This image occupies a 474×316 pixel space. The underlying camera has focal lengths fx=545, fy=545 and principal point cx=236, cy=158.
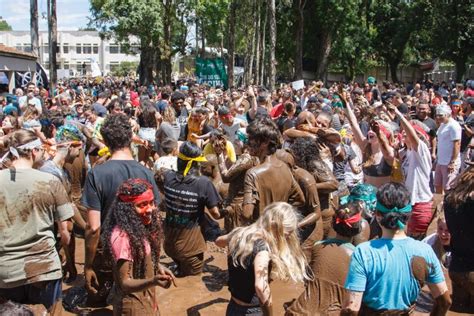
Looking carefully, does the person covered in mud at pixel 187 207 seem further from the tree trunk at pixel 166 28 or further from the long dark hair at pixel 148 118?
the tree trunk at pixel 166 28

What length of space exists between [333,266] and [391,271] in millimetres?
813

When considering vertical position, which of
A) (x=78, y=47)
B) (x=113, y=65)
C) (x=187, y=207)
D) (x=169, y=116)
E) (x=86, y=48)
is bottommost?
(x=187, y=207)

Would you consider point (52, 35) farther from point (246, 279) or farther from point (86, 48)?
point (86, 48)

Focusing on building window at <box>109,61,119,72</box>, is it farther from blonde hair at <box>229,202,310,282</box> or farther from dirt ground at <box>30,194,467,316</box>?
blonde hair at <box>229,202,310,282</box>

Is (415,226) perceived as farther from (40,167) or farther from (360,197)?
(40,167)

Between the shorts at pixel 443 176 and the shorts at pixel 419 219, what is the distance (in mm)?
2937

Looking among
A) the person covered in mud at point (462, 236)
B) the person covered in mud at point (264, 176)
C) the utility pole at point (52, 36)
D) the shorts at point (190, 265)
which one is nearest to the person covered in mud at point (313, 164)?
the person covered in mud at point (264, 176)

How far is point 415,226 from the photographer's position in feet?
20.2

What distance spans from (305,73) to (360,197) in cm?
4638

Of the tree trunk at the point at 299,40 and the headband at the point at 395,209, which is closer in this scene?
the headband at the point at 395,209

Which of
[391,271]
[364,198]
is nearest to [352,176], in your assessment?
[364,198]

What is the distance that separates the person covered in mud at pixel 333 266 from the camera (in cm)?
402

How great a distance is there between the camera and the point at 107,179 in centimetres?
458

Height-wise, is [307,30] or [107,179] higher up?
[307,30]
